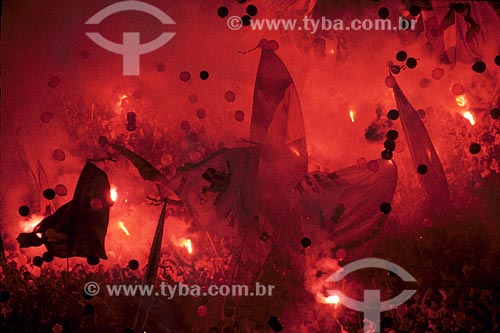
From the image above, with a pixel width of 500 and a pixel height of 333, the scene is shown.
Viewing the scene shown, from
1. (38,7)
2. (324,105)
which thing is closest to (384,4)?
(324,105)

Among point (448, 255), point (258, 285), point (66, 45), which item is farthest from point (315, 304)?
point (66, 45)

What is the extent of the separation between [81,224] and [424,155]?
4.56 feet

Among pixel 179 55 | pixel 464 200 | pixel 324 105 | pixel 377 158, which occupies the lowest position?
pixel 464 200

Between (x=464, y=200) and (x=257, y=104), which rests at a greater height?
(x=257, y=104)

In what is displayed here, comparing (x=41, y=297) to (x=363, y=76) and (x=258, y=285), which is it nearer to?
(x=258, y=285)

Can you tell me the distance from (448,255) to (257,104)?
958mm

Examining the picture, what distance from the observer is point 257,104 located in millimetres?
2123

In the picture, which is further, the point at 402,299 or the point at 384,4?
the point at 384,4

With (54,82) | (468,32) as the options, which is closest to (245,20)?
(54,82)

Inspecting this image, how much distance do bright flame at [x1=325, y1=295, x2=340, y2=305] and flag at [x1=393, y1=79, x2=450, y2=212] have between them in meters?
0.52

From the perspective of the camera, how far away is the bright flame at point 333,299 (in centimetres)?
203

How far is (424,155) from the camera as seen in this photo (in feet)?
6.88

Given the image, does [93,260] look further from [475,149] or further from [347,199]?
[475,149]

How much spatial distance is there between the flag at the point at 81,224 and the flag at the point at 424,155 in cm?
122
